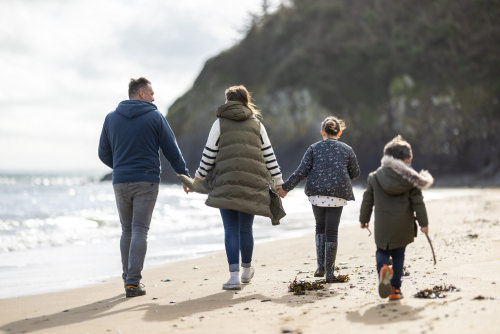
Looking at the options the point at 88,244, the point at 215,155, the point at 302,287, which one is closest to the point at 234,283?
the point at 302,287

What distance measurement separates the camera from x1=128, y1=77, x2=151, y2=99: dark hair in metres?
4.72

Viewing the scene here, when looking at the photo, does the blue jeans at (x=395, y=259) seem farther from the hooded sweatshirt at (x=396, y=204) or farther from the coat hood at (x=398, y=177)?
the coat hood at (x=398, y=177)

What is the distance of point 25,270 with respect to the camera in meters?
6.59

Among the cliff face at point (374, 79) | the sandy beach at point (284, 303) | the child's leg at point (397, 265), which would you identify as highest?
the cliff face at point (374, 79)

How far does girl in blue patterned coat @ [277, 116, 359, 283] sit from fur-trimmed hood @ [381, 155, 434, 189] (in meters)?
0.91

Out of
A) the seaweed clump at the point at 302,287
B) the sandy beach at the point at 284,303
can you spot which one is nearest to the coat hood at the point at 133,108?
the sandy beach at the point at 284,303

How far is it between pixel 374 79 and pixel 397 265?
33.7 metres

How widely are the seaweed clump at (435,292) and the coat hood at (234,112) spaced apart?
2102 mm

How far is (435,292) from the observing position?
365 cm

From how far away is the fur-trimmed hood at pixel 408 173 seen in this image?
359 cm

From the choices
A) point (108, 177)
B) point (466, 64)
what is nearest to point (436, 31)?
point (466, 64)

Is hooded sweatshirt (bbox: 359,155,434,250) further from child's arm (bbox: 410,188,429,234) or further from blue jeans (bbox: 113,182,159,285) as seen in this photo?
blue jeans (bbox: 113,182,159,285)

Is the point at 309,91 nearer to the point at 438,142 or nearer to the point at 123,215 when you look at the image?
the point at 438,142

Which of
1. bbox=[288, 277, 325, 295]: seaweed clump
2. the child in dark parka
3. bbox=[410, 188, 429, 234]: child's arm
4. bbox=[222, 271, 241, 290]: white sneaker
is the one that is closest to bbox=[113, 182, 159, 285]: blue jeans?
bbox=[222, 271, 241, 290]: white sneaker
